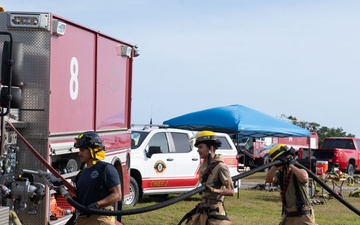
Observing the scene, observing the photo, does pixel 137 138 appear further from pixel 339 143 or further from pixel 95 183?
pixel 339 143

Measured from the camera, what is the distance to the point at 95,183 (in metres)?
6.39

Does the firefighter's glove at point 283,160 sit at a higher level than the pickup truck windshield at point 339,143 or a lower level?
higher

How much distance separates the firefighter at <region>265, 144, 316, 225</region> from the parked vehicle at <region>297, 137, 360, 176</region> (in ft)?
67.0

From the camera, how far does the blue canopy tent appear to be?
25.0 m

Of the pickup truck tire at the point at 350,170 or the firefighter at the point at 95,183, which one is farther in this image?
the pickup truck tire at the point at 350,170

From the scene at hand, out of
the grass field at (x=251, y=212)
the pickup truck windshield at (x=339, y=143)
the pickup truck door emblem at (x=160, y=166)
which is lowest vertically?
the grass field at (x=251, y=212)

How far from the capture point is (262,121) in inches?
1033

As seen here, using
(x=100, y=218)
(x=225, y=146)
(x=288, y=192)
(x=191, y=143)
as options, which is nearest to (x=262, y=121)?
(x=225, y=146)

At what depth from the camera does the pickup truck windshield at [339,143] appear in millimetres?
32375

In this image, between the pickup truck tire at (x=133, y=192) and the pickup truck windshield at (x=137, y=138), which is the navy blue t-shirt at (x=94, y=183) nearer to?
the pickup truck tire at (x=133, y=192)

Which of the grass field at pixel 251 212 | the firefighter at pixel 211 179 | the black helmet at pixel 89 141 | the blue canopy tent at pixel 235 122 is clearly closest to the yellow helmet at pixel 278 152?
the firefighter at pixel 211 179

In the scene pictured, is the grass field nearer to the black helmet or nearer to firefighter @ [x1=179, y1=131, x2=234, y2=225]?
firefighter @ [x1=179, y1=131, x2=234, y2=225]

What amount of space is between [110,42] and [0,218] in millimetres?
4944

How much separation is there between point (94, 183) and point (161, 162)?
32.4 ft
